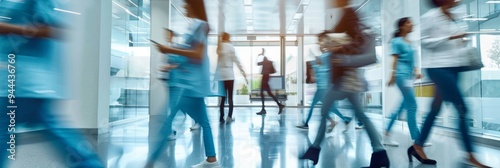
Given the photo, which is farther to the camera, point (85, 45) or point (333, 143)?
point (85, 45)

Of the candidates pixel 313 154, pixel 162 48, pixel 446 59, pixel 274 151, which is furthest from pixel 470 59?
pixel 162 48

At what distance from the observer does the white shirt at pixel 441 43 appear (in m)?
2.15

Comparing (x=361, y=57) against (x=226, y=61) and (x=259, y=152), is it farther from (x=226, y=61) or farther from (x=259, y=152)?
(x=226, y=61)

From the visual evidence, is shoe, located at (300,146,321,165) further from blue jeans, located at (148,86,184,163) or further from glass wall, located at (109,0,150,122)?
glass wall, located at (109,0,150,122)

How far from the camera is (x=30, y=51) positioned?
1.27m

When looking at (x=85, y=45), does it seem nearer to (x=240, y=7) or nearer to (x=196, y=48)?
(x=196, y=48)

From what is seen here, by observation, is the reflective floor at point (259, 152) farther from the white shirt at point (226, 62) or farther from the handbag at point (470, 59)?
the white shirt at point (226, 62)

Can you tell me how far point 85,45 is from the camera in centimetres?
414

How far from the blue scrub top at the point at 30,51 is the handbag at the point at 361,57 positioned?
5.03 ft

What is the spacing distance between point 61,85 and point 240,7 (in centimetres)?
825

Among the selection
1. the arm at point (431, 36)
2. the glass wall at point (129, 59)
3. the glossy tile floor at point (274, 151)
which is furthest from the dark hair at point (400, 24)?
the glass wall at point (129, 59)

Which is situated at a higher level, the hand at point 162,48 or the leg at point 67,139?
the hand at point 162,48

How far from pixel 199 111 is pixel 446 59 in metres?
1.66

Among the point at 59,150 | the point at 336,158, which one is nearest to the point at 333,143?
the point at 336,158
